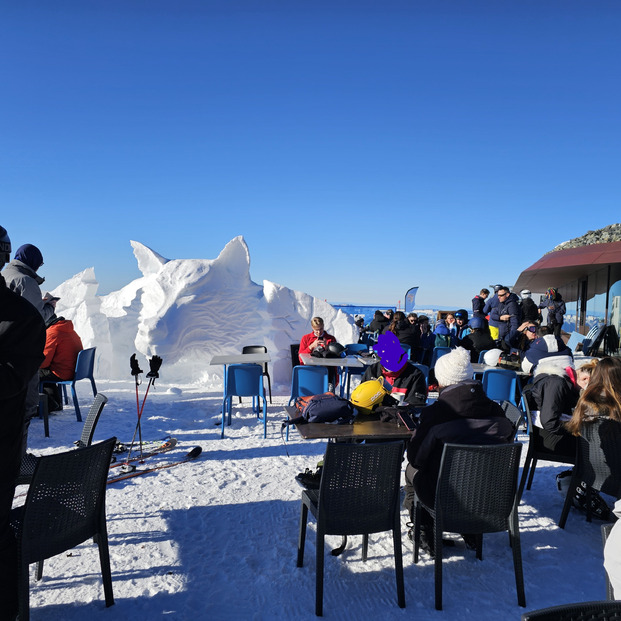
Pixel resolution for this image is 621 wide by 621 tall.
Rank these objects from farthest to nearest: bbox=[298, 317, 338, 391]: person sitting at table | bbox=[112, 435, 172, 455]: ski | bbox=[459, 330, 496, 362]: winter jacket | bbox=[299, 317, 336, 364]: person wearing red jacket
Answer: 1. bbox=[459, 330, 496, 362]: winter jacket
2. bbox=[299, 317, 336, 364]: person wearing red jacket
3. bbox=[298, 317, 338, 391]: person sitting at table
4. bbox=[112, 435, 172, 455]: ski

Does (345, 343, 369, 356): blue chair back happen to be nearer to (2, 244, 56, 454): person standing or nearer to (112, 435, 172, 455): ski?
(112, 435, 172, 455): ski

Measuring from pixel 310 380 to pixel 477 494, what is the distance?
3482mm

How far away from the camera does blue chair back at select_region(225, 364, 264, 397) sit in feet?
19.7

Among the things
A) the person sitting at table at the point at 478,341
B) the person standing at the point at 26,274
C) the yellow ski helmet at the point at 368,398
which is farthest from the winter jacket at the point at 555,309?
the person standing at the point at 26,274

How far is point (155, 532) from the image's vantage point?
11.1 feet

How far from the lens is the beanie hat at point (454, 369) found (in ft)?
10.2

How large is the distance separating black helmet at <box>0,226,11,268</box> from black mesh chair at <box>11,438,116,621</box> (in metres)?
0.97

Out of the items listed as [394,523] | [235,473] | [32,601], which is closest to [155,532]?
[32,601]

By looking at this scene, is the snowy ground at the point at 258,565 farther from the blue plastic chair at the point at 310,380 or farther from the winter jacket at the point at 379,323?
A: the winter jacket at the point at 379,323

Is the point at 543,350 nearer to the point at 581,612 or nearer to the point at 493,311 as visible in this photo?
the point at 493,311

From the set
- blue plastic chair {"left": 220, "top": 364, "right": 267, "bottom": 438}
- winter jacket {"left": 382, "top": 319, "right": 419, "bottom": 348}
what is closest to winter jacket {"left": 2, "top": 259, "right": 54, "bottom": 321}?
blue plastic chair {"left": 220, "top": 364, "right": 267, "bottom": 438}

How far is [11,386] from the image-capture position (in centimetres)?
191

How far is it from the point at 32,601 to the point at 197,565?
905mm

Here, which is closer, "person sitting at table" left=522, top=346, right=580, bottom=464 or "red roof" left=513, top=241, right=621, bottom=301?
"person sitting at table" left=522, top=346, right=580, bottom=464
